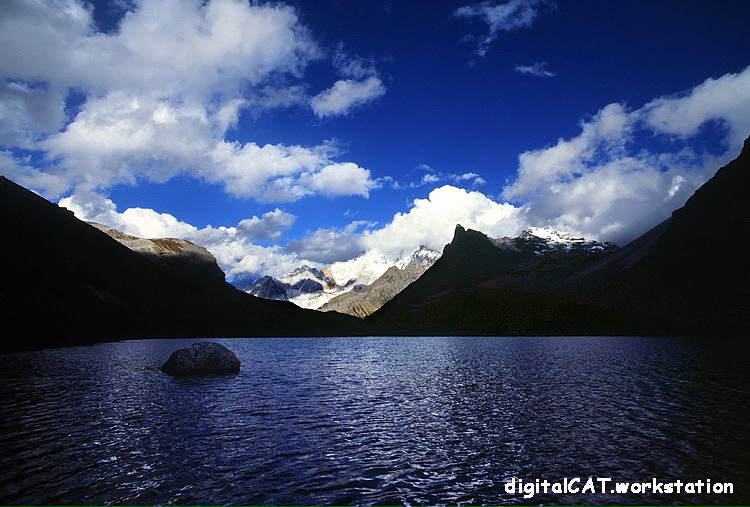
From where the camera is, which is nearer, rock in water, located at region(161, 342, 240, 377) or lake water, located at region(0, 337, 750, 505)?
lake water, located at region(0, 337, 750, 505)

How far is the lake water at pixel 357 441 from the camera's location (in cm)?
1838

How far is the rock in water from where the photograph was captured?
59500 millimetres

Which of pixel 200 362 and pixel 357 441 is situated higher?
pixel 200 362

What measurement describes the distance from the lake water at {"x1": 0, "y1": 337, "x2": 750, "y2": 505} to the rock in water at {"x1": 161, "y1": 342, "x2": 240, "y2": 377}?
10744 millimetres

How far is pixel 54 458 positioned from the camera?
2197 cm

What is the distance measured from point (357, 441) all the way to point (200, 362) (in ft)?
137

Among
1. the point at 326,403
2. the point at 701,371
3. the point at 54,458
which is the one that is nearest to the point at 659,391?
the point at 701,371

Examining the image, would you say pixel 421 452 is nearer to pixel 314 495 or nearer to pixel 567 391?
pixel 314 495

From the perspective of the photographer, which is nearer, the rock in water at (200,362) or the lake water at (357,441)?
the lake water at (357,441)

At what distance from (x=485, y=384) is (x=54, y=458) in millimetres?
43460

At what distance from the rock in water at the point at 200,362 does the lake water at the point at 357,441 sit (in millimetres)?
10744

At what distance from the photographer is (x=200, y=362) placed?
2373 inches

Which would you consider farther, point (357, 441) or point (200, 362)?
point (200, 362)

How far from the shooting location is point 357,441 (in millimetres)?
26219
